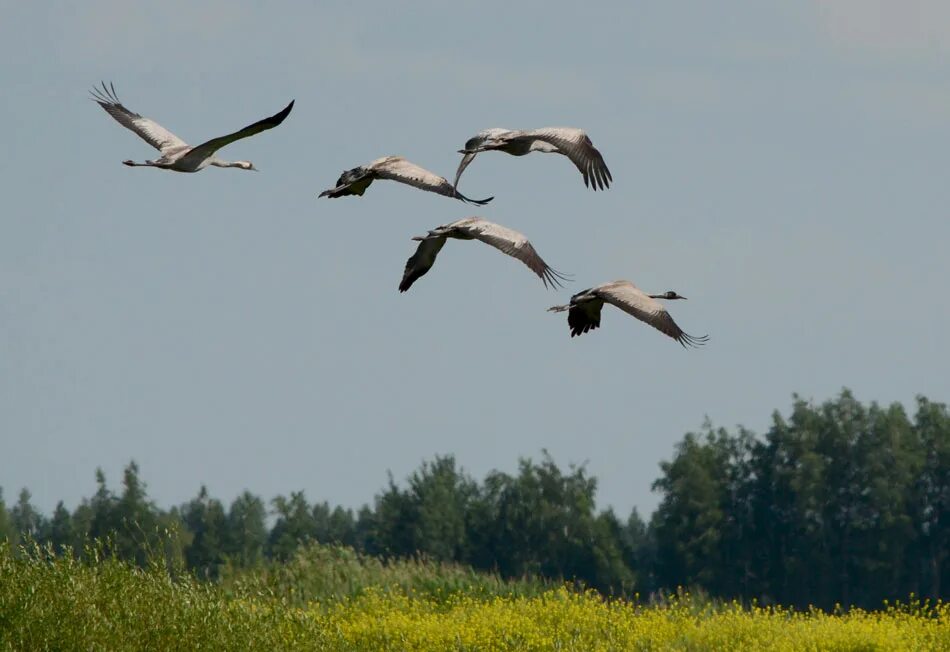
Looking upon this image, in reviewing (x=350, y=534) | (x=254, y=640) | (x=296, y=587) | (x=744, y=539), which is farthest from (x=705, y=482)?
(x=254, y=640)

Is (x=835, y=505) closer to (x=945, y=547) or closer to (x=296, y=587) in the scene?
(x=945, y=547)

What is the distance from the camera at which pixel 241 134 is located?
1413 cm

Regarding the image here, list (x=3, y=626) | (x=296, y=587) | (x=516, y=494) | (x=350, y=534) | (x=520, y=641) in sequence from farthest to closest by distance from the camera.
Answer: (x=350, y=534), (x=516, y=494), (x=296, y=587), (x=520, y=641), (x=3, y=626)

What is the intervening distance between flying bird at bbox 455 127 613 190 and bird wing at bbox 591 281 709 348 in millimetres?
1177

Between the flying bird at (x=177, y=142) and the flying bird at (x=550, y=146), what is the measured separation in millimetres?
2196

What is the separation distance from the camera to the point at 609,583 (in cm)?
8512

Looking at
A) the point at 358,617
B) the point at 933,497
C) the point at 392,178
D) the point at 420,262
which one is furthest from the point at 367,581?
the point at 933,497

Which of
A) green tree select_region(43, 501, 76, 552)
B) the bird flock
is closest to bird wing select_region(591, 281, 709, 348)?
the bird flock

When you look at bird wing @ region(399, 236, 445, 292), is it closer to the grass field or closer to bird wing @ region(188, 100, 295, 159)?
bird wing @ region(188, 100, 295, 159)

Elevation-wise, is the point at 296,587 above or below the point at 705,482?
below

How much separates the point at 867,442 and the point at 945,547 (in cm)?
677

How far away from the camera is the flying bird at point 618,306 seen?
15.4 metres

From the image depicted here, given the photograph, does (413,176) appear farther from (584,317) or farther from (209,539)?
(209,539)

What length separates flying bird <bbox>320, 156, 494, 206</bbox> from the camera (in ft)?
47.1
